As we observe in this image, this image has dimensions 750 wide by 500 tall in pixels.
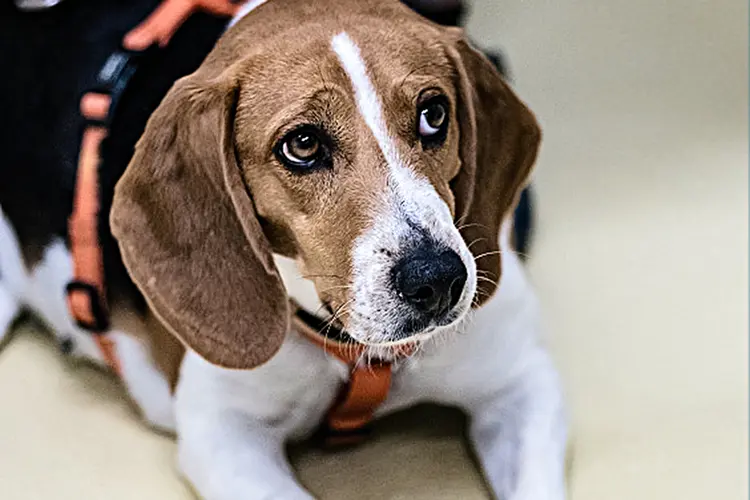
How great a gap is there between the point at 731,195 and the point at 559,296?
0.37 meters

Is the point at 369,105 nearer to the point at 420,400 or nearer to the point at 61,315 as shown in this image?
the point at 420,400

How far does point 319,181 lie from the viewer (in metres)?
1.23

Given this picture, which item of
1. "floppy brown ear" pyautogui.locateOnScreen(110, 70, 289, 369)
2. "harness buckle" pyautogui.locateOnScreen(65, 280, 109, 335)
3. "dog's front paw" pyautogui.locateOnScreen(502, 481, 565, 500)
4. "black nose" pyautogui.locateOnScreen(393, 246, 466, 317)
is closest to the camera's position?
"black nose" pyautogui.locateOnScreen(393, 246, 466, 317)

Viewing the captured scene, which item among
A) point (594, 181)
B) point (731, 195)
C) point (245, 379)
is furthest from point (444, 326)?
point (731, 195)

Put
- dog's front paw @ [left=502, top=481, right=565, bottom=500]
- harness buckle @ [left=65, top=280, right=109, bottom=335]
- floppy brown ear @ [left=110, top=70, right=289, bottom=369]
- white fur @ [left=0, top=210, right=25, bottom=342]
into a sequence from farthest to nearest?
1. white fur @ [left=0, top=210, right=25, bottom=342]
2. harness buckle @ [left=65, top=280, right=109, bottom=335]
3. dog's front paw @ [left=502, top=481, right=565, bottom=500]
4. floppy brown ear @ [left=110, top=70, right=289, bottom=369]

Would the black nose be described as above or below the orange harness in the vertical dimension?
above

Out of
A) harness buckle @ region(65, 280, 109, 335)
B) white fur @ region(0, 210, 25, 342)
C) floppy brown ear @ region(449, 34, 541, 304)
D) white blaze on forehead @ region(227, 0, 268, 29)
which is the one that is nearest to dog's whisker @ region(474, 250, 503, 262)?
floppy brown ear @ region(449, 34, 541, 304)

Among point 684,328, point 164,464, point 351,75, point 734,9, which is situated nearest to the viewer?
point 351,75

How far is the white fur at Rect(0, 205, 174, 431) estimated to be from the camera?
156cm

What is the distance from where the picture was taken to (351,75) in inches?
48.1

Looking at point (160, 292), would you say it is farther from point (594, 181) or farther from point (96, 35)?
point (594, 181)

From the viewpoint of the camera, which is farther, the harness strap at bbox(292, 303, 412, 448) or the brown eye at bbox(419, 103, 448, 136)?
the harness strap at bbox(292, 303, 412, 448)

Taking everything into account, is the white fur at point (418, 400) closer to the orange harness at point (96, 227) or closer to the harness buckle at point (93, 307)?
the orange harness at point (96, 227)

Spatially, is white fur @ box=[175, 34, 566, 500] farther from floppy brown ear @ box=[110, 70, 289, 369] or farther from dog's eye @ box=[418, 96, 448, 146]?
dog's eye @ box=[418, 96, 448, 146]
